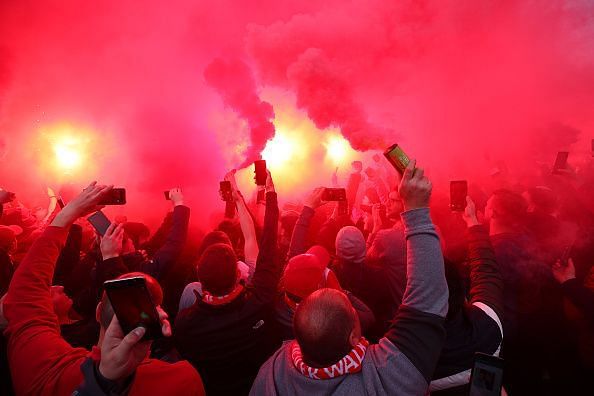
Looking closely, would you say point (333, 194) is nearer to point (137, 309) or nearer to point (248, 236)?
point (248, 236)

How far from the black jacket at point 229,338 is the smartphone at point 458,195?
5.22 feet

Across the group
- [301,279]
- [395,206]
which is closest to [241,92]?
[395,206]

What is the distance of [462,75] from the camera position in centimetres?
966

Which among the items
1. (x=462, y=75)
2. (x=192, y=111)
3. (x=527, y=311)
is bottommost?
(x=527, y=311)

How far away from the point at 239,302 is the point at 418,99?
9.53m

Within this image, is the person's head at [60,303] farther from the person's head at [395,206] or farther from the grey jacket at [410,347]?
the person's head at [395,206]

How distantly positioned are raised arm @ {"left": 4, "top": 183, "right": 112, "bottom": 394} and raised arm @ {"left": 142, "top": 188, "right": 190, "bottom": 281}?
108 cm

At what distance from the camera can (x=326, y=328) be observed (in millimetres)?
1370

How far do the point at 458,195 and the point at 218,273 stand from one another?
1938 millimetres

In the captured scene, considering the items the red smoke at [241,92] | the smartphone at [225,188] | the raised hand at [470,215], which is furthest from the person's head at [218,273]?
the red smoke at [241,92]

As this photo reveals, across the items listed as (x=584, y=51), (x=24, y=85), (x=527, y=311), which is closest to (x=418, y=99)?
(x=584, y=51)

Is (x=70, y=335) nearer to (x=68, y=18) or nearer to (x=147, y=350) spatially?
(x=147, y=350)

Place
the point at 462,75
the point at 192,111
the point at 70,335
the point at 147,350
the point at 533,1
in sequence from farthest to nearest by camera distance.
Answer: the point at 192,111 < the point at 462,75 < the point at 533,1 < the point at 70,335 < the point at 147,350

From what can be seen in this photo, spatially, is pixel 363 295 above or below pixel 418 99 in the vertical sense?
below
